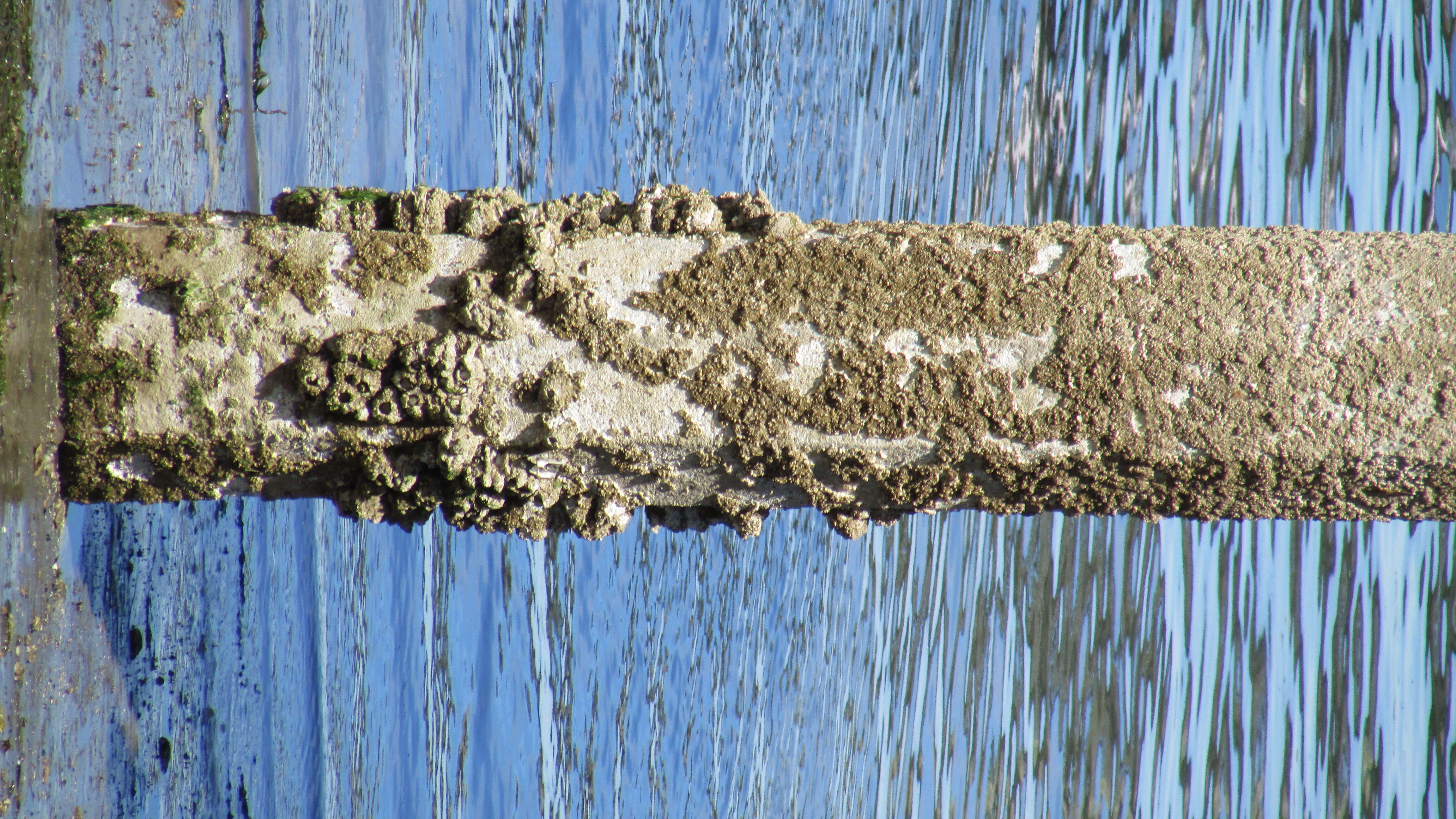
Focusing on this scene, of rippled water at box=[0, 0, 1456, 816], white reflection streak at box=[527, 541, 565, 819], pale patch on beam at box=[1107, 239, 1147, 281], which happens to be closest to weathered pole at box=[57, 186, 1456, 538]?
pale patch on beam at box=[1107, 239, 1147, 281]

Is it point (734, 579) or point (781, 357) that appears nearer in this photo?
point (781, 357)

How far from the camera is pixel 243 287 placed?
148 cm

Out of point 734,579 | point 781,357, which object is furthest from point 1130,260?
point 734,579

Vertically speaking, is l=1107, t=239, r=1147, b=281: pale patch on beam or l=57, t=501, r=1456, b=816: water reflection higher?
l=1107, t=239, r=1147, b=281: pale patch on beam

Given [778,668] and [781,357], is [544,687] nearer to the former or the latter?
[778,668]

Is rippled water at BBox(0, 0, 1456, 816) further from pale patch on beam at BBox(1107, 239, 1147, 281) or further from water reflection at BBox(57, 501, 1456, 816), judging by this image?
pale patch on beam at BBox(1107, 239, 1147, 281)

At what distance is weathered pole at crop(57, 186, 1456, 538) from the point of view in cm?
144

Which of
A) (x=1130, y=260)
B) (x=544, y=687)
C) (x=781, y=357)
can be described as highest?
(x=1130, y=260)

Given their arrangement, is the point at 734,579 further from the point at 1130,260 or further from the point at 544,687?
the point at 1130,260

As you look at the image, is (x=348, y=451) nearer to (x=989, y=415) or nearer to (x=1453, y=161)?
(x=989, y=415)

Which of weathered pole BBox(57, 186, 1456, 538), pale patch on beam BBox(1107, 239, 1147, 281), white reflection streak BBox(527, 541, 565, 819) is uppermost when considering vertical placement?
pale patch on beam BBox(1107, 239, 1147, 281)

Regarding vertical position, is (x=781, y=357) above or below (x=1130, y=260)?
below

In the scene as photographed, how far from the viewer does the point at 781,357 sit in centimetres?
148

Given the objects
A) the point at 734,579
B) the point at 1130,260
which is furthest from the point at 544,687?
the point at 1130,260
